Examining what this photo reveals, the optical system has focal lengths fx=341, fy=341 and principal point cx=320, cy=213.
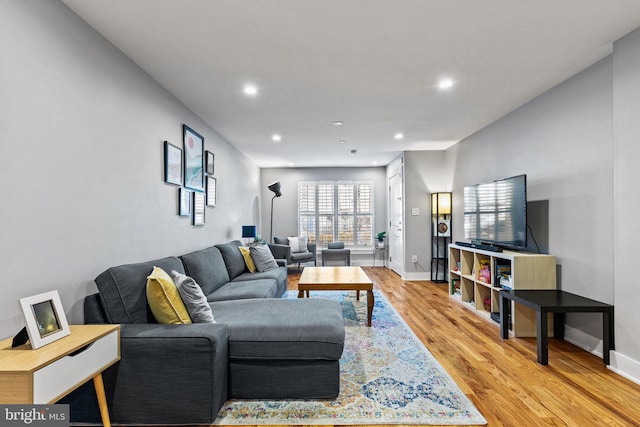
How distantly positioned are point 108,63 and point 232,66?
2.91 ft

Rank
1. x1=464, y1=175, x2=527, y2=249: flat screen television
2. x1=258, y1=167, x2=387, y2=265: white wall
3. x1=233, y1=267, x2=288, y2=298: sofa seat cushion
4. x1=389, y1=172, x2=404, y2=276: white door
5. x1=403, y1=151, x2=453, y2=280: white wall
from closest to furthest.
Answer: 1. x1=464, y1=175, x2=527, y2=249: flat screen television
2. x1=233, y1=267, x2=288, y2=298: sofa seat cushion
3. x1=403, y1=151, x2=453, y2=280: white wall
4. x1=389, y1=172, x2=404, y2=276: white door
5. x1=258, y1=167, x2=387, y2=265: white wall

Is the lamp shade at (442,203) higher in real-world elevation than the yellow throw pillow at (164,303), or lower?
higher

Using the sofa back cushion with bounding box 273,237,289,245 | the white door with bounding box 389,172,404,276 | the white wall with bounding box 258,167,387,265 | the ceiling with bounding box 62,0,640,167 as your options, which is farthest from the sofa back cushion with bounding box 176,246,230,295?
the white wall with bounding box 258,167,387,265

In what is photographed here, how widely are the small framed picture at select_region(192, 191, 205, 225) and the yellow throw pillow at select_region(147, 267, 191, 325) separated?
178 centimetres

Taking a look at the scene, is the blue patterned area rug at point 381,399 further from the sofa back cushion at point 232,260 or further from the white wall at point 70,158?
the sofa back cushion at point 232,260

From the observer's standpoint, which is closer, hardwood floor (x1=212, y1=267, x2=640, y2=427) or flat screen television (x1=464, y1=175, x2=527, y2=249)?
hardwood floor (x1=212, y1=267, x2=640, y2=427)

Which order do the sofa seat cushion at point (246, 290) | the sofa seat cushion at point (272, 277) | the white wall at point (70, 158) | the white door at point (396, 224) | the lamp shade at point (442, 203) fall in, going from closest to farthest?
1. the white wall at point (70, 158)
2. the sofa seat cushion at point (246, 290)
3. the sofa seat cushion at point (272, 277)
4. the lamp shade at point (442, 203)
5. the white door at point (396, 224)

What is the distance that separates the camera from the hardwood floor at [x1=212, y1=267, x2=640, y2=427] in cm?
201

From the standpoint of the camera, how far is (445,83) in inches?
127

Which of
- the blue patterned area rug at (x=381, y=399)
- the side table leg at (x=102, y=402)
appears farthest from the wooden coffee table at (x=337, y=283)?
the side table leg at (x=102, y=402)

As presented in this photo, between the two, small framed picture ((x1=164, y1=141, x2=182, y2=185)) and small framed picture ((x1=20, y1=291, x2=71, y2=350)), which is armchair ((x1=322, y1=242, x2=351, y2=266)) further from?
small framed picture ((x1=20, y1=291, x2=71, y2=350))

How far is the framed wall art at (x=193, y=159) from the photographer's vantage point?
12.1 ft

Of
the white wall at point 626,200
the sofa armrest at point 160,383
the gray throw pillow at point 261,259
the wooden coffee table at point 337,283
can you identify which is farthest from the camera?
the gray throw pillow at point 261,259

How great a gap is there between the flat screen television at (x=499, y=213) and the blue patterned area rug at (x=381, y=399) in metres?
1.63
